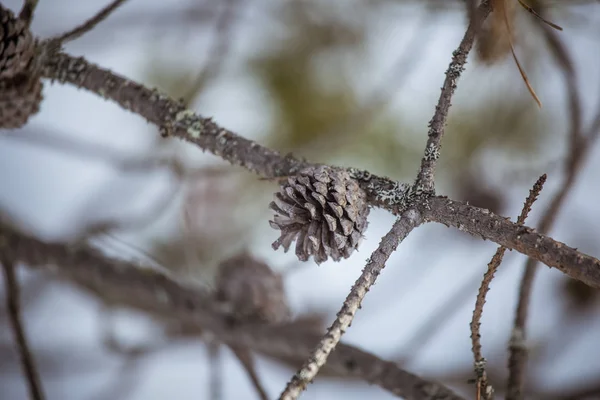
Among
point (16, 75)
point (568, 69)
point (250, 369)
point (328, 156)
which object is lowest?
point (250, 369)

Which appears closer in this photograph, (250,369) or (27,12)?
(27,12)

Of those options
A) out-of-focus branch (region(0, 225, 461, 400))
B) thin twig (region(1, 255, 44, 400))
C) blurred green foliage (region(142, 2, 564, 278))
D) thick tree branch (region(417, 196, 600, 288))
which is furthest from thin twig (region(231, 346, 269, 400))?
blurred green foliage (region(142, 2, 564, 278))

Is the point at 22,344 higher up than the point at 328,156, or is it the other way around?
the point at 328,156

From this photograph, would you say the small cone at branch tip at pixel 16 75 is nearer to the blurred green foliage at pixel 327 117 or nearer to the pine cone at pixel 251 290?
the pine cone at pixel 251 290

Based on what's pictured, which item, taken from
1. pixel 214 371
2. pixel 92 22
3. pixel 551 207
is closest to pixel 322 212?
pixel 92 22

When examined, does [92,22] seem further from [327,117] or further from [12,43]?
[327,117]

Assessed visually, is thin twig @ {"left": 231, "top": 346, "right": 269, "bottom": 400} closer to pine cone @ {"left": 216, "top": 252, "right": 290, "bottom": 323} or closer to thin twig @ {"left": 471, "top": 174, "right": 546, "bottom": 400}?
pine cone @ {"left": 216, "top": 252, "right": 290, "bottom": 323}

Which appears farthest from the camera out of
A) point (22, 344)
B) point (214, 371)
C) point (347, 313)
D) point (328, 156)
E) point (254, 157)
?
point (328, 156)
